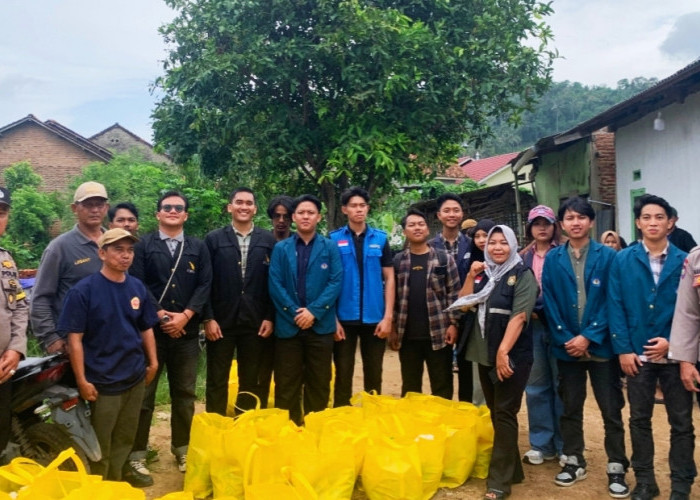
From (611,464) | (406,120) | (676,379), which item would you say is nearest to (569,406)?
(611,464)

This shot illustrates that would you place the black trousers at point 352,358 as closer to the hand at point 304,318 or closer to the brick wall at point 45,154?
the hand at point 304,318

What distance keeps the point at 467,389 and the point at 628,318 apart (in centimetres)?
153

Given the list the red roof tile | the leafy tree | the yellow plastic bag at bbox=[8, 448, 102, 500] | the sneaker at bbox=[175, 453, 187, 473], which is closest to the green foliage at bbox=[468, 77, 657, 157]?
the red roof tile

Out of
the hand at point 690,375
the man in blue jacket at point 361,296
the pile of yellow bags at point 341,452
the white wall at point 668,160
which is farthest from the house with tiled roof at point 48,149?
the hand at point 690,375

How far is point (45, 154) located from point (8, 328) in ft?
80.5

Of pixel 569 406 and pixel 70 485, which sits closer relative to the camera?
pixel 70 485

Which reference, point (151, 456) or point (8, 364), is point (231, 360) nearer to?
point (151, 456)

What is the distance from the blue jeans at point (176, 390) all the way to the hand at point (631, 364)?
2.72m

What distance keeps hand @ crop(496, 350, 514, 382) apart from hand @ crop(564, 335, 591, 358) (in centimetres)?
44

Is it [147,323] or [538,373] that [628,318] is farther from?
[147,323]

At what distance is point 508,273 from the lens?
3.82m

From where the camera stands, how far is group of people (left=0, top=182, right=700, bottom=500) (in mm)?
3508

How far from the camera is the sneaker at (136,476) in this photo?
399cm

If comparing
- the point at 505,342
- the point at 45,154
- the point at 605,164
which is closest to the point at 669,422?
the point at 505,342
